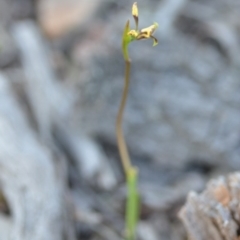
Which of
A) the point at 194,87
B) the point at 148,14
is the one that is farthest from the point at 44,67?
the point at 194,87

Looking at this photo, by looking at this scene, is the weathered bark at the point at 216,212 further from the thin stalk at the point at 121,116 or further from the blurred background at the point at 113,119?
the blurred background at the point at 113,119

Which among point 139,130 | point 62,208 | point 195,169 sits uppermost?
point 139,130

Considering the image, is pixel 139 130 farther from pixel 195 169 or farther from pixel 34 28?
pixel 34 28

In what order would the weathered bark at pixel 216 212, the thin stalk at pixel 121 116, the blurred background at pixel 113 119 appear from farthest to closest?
the blurred background at pixel 113 119, the thin stalk at pixel 121 116, the weathered bark at pixel 216 212

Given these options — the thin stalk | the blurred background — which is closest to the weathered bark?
the thin stalk

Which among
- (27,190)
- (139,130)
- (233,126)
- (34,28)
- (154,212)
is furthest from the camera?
(34,28)

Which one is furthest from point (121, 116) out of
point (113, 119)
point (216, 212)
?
point (113, 119)

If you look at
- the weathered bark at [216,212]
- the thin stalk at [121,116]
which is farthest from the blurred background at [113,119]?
the weathered bark at [216,212]
